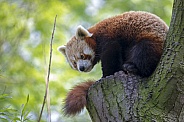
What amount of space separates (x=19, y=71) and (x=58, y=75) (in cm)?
71

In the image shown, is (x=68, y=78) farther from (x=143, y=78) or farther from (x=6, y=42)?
(x=143, y=78)

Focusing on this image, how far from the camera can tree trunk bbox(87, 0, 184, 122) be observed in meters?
2.50

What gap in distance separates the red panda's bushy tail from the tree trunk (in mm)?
220

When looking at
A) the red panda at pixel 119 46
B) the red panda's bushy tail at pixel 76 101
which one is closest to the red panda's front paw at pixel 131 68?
the red panda at pixel 119 46

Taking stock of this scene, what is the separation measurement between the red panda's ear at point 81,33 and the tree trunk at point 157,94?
1.62 m

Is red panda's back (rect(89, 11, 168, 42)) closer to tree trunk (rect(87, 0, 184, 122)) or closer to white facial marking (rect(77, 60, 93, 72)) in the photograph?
white facial marking (rect(77, 60, 93, 72))

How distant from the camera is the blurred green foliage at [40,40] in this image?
255 inches

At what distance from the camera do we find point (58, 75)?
7.02 meters

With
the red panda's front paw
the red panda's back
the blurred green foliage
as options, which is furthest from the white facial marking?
the blurred green foliage

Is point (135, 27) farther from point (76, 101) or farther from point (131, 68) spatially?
point (76, 101)

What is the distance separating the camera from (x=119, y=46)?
3658 mm

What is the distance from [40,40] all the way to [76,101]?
435cm

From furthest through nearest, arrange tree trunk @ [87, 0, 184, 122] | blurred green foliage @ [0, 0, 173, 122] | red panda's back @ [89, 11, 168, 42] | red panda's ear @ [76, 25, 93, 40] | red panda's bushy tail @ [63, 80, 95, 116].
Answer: blurred green foliage @ [0, 0, 173, 122] < red panda's ear @ [76, 25, 93, 40] < red panda's back @ [89, 11, 168, 42] < red panda's bushy tail @ [63, 80, 95, 116] < tree trunk @ [87, 0, 184, 122]

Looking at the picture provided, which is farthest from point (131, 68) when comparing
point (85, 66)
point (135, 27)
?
point (85, 66)
